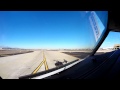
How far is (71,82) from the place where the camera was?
467 centimetres

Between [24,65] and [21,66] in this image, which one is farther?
[24,65]

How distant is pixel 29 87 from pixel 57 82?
1151 mm
